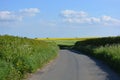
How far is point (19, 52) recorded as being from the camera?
71.7 feet

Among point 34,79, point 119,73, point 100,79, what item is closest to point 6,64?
point 34,79

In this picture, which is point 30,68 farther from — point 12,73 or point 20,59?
point 12,73

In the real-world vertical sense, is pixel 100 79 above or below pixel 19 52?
below

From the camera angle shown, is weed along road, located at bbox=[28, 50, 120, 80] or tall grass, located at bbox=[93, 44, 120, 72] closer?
weed along road, located at bbox=[28, 50, 120, 80]

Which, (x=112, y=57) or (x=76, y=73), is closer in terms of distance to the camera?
(x=76, y=73)

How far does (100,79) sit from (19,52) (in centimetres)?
551

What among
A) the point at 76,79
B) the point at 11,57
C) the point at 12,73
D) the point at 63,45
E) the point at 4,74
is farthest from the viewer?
the point at 63,45

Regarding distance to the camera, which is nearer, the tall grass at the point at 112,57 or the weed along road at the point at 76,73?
the weed along road at the point at 76,73

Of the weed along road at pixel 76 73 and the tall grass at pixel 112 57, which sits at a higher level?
the tall grass at pixel 112 57

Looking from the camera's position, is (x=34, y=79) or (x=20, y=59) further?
(x=20, y=59)

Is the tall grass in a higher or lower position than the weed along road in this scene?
higher

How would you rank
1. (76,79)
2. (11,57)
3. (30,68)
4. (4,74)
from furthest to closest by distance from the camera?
(30,68)
(11,57)
(76,79)
(4,74)

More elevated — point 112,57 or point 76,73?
point 112,57

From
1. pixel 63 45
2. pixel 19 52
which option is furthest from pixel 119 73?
pixel 63 45
